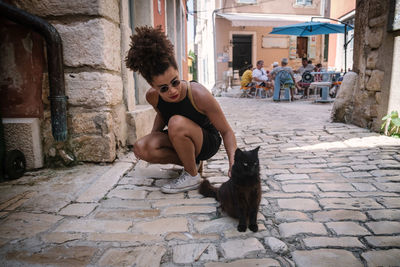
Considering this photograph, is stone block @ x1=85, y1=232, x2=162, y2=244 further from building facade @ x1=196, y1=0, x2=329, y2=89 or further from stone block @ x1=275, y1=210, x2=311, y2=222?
building facade @ x1=196, y1=0, x2=329, y2=89

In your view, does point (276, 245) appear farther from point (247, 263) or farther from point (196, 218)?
point (196, 218)

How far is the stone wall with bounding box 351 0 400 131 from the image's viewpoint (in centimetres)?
431

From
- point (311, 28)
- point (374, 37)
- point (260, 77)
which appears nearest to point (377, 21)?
point (374, 37)

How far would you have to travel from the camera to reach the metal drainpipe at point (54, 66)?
2695mm

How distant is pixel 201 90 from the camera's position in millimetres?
2418

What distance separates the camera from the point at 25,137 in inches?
116

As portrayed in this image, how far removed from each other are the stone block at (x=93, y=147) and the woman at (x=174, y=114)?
632 millimetres

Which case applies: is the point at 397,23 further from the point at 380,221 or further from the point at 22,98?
the point at 22,98

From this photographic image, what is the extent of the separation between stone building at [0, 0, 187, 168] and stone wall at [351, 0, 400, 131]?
3922 mm

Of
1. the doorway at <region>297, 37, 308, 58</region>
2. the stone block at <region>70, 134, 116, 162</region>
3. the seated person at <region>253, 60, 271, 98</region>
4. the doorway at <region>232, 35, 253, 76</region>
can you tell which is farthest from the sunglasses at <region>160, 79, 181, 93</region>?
the doorway at <region>297, 37, 308, 58</region>

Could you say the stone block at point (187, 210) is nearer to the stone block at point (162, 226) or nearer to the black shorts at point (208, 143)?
the stone block at point (162, 226)

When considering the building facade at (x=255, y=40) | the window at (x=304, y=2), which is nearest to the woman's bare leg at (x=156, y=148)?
the building facade at (x=255, y=40)

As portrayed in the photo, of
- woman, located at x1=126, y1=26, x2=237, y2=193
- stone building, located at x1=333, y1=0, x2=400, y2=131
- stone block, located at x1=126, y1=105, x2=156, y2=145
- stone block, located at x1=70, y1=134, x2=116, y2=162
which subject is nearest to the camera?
woman, located at x1=126, y1=26, x2=237, y2=193

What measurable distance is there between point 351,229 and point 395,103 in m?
3.41
